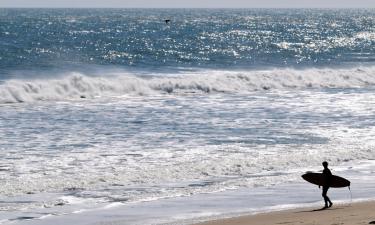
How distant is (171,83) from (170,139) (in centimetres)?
1730

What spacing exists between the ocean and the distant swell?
102mm

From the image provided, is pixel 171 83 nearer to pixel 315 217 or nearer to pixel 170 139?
pixel 170 139

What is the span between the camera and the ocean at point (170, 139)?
15.6m

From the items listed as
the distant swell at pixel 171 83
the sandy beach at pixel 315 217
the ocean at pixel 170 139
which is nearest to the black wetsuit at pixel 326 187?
the sandy beach at pixel 315 217

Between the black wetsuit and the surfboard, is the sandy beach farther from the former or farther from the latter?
the surfboard

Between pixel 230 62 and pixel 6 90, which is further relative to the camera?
pixel 230 62

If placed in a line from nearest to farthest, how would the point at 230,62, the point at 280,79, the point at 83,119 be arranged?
the point at 83,119 → the point at 280,79 → the point at 230,62

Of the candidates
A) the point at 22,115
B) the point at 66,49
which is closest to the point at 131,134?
the point at 22,115

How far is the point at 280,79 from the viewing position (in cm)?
4459

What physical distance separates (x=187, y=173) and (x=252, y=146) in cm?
404

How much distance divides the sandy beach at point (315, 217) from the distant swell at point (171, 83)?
21136 millimetres

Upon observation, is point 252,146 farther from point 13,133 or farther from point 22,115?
point 22,115

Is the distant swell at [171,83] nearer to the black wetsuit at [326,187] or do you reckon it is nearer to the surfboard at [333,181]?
the surfboard at [333,181]

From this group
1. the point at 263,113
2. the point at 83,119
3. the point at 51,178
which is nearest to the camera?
the point at 51,178
